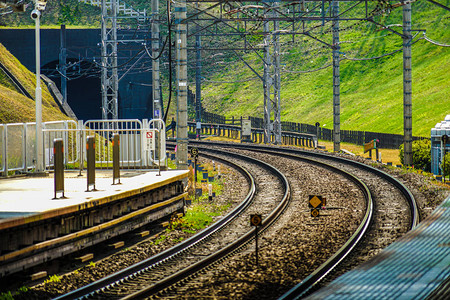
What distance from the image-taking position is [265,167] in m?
34.2

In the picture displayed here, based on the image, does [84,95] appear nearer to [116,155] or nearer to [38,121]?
[38,121]

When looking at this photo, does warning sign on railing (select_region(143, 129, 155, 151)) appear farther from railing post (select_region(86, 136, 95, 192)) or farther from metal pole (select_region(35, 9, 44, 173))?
railing post (select_region(86, 136, 95, 192))

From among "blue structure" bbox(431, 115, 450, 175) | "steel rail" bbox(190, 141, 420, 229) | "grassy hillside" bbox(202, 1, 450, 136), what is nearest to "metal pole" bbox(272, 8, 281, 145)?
"steel rail" bbox(190, 141, 420, 229)

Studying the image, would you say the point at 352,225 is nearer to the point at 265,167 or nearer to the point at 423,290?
the point at 423,290

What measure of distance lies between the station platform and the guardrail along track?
417cm

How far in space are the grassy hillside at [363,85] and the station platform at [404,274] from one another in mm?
45751

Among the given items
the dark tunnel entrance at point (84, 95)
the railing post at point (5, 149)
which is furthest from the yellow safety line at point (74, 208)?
the dark tunnel entrance at point (84, 95)

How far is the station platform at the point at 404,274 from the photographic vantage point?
26.8 ft

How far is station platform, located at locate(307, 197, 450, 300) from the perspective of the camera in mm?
8156

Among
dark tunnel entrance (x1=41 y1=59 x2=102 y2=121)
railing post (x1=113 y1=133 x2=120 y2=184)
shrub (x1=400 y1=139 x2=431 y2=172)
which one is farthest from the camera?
dark tunnel entrance (x1=41 y1=59 x2=102 y2=121)

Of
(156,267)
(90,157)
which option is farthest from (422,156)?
(156,267)

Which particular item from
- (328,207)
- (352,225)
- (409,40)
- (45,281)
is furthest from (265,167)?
(45,281)

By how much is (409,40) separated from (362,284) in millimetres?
24782

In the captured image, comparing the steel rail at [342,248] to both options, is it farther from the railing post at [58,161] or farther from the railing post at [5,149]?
the railing post at [5,149]
